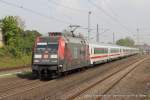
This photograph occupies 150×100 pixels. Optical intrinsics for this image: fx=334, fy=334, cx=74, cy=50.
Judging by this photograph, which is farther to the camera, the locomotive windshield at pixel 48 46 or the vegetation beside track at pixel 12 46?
the vegetation beside track at pixel 12 46

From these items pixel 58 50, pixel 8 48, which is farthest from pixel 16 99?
pixel 8 48

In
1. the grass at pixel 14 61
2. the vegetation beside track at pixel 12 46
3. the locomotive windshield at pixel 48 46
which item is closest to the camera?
the locomotive windshield at pixel 48 46

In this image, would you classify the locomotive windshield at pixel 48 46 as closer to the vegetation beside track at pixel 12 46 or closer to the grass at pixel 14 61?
the grass at pixel 14 61

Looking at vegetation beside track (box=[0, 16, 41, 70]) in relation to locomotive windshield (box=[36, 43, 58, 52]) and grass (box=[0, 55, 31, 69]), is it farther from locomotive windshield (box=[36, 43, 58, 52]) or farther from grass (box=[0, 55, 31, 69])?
locomotive windshield (box=[36, 43, 58, 52])

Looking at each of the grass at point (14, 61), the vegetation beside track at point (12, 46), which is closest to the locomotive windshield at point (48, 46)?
the grass at point (14, 61)

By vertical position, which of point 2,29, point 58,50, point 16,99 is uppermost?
point 2,29

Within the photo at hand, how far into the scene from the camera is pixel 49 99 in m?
14.1

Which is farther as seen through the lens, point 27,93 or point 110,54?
point 110,54

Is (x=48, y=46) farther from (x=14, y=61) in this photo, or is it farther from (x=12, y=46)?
(x=12, y=46)

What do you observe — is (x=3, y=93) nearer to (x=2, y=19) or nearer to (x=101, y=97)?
(x=101, y=97)

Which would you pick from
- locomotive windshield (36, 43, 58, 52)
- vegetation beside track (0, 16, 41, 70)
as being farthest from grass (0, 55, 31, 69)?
locomotive windshield (36, 43, 58, 52)

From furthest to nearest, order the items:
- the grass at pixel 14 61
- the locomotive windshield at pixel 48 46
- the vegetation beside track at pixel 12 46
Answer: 1. the vegetation beside track at pixel 12 46
2. the grass at pixel 14 61
3. the locomotive windshield at pixel 48 46

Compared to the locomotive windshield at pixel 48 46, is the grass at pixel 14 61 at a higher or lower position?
lower

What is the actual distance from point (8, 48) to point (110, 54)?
15.9 meters
